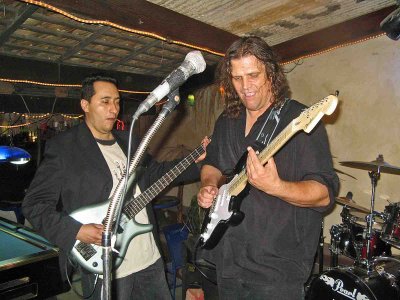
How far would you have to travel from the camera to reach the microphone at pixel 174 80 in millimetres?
1291

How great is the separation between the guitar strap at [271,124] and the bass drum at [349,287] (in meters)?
2.19

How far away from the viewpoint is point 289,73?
22.4 feet

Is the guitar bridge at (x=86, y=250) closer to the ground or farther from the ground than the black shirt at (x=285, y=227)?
closer to the ground

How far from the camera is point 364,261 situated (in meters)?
3.66

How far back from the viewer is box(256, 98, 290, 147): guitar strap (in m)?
1.99

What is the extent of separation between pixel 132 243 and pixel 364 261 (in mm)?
2681

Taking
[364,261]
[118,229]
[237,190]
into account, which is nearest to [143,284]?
[118,229]

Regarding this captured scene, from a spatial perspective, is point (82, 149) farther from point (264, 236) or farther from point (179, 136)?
point (179, 136)

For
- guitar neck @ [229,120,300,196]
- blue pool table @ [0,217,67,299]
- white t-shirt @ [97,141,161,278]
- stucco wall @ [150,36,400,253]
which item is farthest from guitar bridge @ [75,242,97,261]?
stucco wall @ [150,36,400,253]

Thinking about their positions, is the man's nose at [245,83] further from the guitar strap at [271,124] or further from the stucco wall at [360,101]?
the stucco wall at [360,101]

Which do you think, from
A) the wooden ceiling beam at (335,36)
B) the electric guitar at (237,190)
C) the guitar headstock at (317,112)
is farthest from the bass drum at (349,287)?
the wooden ceiling beam at (335,36)

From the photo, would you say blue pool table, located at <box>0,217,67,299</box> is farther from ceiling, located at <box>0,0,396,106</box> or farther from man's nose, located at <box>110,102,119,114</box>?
ceiling, located at <box>0,0,396,106</box>

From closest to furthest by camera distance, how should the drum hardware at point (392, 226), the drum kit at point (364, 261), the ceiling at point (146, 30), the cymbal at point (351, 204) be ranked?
1. the drum kit at point (364, 261)
2. the drum hardware at point (392, 226)
3. the ceiling at point (146, 30)
4. the cymbal at point (351, 204)

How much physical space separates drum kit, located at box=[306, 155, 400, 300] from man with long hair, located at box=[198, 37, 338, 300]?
1.76 m
